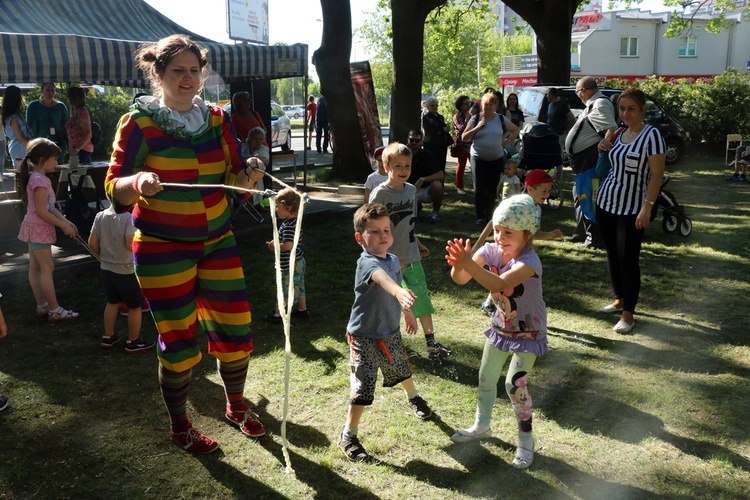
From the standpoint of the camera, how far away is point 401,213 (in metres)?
4.88

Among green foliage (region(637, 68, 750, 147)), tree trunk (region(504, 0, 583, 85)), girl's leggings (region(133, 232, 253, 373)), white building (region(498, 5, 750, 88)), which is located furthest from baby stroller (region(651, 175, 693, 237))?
white building (region(498, 5, 750, 88))

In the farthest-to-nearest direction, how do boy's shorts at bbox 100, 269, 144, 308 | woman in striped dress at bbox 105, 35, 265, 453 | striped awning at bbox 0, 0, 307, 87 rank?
1. striped awning at bbox 0, 0, 307, 87
2. boy's shorts at bbox 100, 269, 144, 308
3. woman in striped dress at bbox 105, 35, 265, 453

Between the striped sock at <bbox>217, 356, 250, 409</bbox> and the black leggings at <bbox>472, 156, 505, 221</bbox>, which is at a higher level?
the black leggings at <bbox>472, 156, 505, 221</bbox>

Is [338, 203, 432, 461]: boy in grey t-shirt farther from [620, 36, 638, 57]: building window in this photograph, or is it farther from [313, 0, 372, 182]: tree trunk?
[620, 36, 638, 57]: building window

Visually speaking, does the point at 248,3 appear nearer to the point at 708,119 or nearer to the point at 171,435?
the point at 708,119

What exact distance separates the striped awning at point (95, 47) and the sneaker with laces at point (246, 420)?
5565mm

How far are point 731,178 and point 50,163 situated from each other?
14.0 meters

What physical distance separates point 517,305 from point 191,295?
65.7 inches

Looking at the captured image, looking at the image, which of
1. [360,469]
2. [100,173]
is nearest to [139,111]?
[360,469]

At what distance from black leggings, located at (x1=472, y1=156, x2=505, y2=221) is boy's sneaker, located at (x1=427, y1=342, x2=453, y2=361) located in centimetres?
465

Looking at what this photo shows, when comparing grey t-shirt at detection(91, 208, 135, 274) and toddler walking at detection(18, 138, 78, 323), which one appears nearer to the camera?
grey t-shirt at detection(91, 208, 135, 274)

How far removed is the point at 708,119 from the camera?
19578 mm

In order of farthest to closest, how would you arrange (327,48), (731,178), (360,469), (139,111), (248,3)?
(248,3) < (731,178) < (327,48) < (360,469) < (139,111)

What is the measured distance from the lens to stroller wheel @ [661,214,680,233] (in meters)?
9.34
